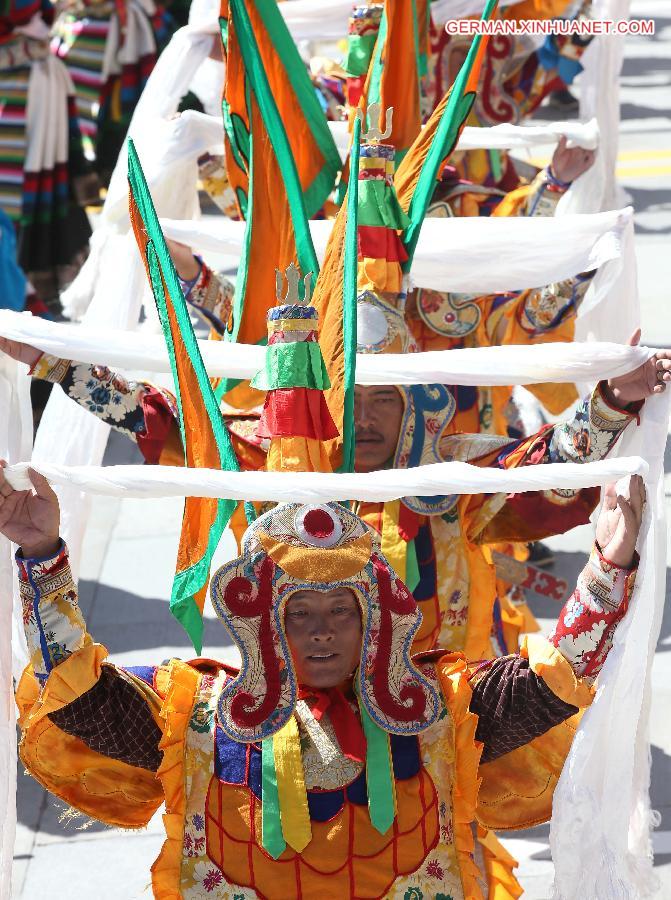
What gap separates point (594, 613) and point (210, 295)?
6.17 ft

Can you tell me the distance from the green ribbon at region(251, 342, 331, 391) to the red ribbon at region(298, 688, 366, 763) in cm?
54

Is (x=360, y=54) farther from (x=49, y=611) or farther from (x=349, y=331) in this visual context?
(x=49, y=611)

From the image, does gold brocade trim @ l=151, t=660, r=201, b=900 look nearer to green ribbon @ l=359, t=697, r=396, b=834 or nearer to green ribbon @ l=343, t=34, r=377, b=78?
green ribbon @ l=359, t=697, r=396, b=834

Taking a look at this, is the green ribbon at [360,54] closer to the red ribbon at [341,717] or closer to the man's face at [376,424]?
the man's face at [376,424]

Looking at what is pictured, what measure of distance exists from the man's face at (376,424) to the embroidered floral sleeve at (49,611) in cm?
105

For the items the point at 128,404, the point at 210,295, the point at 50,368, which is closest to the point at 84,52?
the point at 210,295

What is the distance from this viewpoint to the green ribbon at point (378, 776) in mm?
2781

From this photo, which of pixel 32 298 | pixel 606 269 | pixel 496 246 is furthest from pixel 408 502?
pixel 32 298

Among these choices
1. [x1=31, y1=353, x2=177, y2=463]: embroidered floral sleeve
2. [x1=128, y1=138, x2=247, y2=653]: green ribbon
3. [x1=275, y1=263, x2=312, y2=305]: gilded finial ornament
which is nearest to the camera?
[x1=128, y1=138, x2=247, y2=653]: green ribbon

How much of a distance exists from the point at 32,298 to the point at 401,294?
2687 mm

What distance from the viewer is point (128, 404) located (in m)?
3.81

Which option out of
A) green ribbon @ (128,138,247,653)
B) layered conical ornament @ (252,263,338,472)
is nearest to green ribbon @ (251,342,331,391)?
layered conical ornament @ (252,263,338,472)

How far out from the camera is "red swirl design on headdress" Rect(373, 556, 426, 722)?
2.78 m

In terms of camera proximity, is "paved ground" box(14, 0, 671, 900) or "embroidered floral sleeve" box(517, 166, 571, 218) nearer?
"paved ground" box(14, 0, 671, 900)
